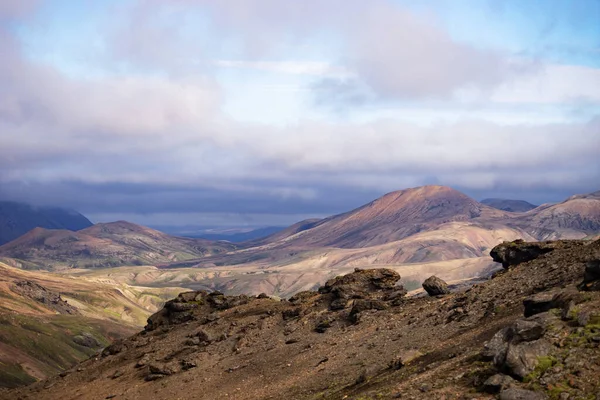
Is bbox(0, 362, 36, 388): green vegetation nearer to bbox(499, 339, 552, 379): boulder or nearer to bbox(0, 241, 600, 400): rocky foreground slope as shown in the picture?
bbox(0, 241, 600, 400): rocky foreground slope

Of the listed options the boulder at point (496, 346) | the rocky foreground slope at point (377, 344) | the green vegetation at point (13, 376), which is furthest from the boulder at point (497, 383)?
the green vegetation at point (13, 376)

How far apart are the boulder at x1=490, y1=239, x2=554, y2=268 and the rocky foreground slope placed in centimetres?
13

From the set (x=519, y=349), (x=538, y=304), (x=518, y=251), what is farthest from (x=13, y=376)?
(x=519, y=349)

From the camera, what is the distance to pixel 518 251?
67188mm

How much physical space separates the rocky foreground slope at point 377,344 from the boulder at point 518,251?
0.44ft

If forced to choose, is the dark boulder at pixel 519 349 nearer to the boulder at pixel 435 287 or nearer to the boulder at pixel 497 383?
the boulder at pixel 497 383

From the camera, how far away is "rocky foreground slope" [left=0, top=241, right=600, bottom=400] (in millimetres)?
35562

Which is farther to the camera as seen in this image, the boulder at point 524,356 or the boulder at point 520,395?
the boulder at point 524,356

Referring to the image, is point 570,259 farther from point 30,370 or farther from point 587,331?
point 30,370

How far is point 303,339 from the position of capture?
67.5 meters

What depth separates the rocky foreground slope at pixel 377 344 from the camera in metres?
35.6

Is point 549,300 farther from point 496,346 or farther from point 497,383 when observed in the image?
point 497,383

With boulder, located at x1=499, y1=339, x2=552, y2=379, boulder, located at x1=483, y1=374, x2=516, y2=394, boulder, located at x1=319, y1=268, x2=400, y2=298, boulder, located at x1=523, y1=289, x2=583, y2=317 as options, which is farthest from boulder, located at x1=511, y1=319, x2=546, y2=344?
boulder, located at x1=319, y1=268, x2=400, y2=298

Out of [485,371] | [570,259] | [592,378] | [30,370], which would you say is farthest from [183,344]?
[30,370]
